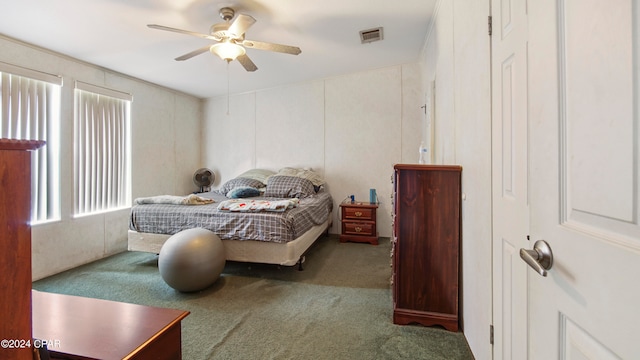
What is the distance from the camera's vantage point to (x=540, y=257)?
0.63 meters

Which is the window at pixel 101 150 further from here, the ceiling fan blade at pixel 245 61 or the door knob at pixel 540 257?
the door knob at pixel 540 257

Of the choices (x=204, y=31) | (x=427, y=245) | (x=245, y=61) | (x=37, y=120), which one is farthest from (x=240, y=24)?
(x=37, y=120)

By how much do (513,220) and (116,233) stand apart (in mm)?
4499

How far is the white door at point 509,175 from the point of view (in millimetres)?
1001

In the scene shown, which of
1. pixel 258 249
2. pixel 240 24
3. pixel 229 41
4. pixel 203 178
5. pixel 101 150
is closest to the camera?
pixel 240 24

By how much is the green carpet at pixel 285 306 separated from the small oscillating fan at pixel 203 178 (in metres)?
1.80

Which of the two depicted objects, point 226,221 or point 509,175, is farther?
point 226,221

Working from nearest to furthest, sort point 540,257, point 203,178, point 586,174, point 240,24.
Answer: point 586,174 < point 540,257 < point 240,24 < point 203,178

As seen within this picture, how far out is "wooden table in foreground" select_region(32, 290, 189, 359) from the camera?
94 centimetres

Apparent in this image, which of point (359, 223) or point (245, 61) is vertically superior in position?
point (245, 61)

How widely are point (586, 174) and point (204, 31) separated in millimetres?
3268

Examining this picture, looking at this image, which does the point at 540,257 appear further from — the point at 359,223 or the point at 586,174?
the point at 359,223

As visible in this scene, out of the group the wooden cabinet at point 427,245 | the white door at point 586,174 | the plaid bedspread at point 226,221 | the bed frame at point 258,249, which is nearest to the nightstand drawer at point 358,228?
the plaid bedspread at point 226,221

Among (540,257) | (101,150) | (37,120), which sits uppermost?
(37,120)
